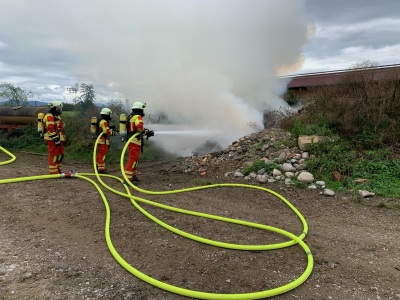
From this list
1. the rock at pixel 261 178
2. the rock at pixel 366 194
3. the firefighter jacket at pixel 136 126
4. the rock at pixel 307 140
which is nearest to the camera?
the rock at pixel 366 194

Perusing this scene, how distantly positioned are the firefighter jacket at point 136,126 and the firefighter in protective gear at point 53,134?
5.50 feet

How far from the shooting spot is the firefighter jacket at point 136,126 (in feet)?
21.6

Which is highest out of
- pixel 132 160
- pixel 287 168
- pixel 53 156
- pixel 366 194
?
pixel 53 156

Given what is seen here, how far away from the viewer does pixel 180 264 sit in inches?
128

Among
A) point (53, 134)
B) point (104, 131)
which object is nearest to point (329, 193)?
point (104, 131)

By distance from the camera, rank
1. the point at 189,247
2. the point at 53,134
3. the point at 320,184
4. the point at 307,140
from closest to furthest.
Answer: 1. the point at 189,247
2. the point at 320,184
3. the point at 53,134
4. the point at 307,140

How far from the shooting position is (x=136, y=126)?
21.7ft

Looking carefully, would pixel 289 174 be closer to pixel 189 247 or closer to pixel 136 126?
pixel 136 126

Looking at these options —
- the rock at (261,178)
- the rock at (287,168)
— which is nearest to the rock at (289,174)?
the rock at (287,168)

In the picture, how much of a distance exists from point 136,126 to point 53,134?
1.91 meters

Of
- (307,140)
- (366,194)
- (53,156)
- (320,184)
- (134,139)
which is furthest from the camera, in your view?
(307,140)

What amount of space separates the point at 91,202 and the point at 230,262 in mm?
2834

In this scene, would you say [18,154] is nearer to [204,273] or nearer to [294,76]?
[204,273]

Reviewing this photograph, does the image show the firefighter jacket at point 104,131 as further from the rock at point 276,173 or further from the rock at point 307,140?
the rock at point 307,140
